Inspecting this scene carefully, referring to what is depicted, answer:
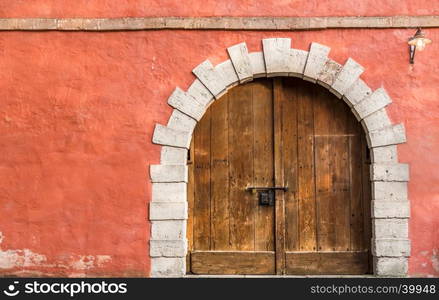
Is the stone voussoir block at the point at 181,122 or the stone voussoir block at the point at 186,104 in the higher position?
the stone voussoir block at the point at 186,104

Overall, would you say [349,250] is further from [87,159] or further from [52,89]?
[52,89]

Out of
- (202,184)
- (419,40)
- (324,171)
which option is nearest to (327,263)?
(324,171)

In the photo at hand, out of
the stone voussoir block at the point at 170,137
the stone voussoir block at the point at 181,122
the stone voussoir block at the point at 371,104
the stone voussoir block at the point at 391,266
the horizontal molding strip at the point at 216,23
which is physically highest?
the horizontal molding strip at the point at 216,23

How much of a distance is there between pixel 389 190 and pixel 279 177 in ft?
3.69

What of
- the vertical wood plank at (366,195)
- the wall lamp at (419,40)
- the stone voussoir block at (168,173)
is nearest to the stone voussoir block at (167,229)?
the stone voussoir block at (168,173)

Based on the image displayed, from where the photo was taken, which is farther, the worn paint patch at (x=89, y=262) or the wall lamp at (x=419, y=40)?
the worn paint patch at (x=89, y=262)

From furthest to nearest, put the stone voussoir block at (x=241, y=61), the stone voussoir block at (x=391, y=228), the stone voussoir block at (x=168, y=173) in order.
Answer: the stone voussoir block at (x=241, y=61), the stone voussoir block at (x=168, y=173), the stone voussoir block at (x=391, y=228)

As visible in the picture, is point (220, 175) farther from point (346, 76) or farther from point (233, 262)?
point (346, 76)

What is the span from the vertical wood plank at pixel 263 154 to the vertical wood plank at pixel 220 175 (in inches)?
12.3

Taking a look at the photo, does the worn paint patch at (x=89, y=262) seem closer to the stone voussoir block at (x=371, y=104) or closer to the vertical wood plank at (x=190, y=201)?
the vertical wood plank at (x=190, y=201)

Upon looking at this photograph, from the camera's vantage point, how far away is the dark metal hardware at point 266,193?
5.51 meters

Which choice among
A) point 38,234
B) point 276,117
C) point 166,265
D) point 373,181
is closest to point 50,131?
point 38,234

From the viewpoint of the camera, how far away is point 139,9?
5.52m

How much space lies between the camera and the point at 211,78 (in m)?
5.39
